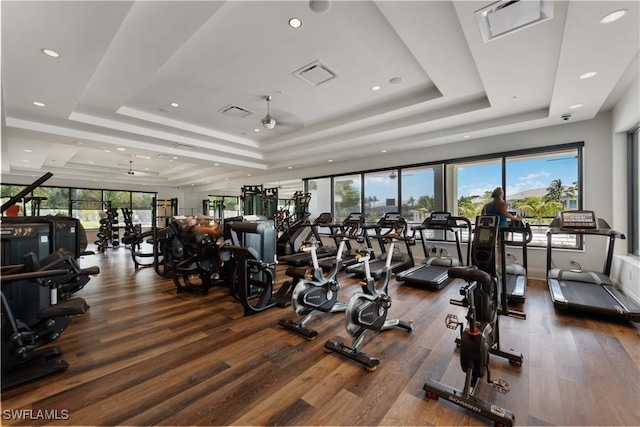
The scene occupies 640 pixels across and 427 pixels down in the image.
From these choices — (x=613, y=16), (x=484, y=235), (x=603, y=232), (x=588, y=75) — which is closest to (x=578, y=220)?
(x=603, y=232)

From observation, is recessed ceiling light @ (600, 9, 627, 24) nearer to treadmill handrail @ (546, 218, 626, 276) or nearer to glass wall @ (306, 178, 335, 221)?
treadmill handrail @ (546, 218, 626, 276)

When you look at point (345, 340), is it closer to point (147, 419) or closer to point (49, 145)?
point (147, 419)

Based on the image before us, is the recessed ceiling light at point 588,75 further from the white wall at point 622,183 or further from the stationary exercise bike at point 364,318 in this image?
the stationary exercise bike at point 364,318

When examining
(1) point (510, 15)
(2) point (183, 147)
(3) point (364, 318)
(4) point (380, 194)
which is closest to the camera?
(1) point (510, 15)

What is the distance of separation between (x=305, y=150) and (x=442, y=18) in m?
5.13

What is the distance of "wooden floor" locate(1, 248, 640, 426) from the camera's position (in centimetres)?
177

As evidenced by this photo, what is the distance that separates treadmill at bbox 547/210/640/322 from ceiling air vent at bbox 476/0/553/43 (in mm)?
3216

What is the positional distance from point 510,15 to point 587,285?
4109mm

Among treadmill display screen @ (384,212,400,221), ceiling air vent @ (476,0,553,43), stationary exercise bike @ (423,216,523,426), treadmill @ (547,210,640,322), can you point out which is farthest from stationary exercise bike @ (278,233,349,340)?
treadmill display screen @ (384,212,400,221)

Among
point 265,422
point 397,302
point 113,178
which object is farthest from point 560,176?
point 113,178

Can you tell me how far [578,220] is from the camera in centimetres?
412

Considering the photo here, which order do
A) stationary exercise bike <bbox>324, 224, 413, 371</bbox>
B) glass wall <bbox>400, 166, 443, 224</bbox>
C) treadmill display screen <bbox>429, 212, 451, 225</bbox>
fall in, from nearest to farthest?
1. stationary exercise bike <bbox>324, 224, 413, 371</bbox>
2. treadmill display screen <bbox>429, 212, 451, 225</bbox>
3. glass wall <bbox>400, 166, 443, 224</bbox>

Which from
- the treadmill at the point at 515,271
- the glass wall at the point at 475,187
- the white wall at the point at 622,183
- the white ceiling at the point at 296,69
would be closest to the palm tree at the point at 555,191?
the glass wall at the point at 475,187

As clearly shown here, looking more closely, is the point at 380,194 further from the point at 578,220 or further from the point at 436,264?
the point at 578,220
